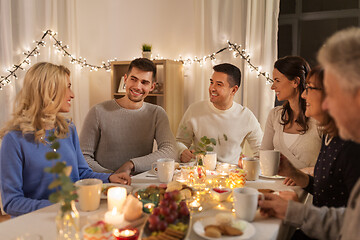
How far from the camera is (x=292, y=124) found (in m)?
2.14

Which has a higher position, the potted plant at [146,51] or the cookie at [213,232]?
the potted plant at [146,51]

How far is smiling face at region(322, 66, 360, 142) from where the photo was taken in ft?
→ 2.64

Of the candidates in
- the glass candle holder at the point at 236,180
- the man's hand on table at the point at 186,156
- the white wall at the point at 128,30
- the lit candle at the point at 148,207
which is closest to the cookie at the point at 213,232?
the lit candle at the point at 148,207

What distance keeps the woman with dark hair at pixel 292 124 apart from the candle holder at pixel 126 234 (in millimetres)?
1311

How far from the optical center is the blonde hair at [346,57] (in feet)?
2.55

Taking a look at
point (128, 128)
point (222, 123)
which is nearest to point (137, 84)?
point (128, 128)

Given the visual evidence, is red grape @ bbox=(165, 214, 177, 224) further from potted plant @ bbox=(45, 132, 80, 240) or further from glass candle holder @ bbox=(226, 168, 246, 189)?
glass candle holder @ bbox=(226, 168, 246, 189)

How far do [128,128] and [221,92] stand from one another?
0.83m

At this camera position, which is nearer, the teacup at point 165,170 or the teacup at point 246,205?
the teacup at point 246,205

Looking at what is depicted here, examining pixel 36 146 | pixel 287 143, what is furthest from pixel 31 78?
pixel 287 143

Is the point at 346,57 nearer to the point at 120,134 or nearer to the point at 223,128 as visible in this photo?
the point at 120,134

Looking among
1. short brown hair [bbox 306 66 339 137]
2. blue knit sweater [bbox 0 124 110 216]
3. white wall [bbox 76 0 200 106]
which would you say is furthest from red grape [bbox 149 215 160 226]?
white wall [bbox 76 0 200 106]

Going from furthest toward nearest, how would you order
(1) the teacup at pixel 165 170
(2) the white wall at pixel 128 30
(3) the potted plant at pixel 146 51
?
(2) the white wall at pixel 128 30 → (3) the potted plant at pixel 146 51 → (1) the teacup at pixel 165 170

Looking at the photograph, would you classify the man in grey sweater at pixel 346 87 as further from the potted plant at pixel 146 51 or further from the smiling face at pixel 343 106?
the potted plant at pixel 146 51
